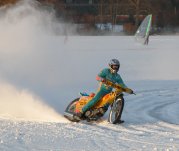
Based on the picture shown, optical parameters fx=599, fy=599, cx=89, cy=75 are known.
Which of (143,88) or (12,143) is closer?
(12,143)

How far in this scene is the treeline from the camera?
78.1 m

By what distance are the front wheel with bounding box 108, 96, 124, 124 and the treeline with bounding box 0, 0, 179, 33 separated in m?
60.6

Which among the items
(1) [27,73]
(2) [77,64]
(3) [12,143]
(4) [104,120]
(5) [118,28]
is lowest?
(5) [118,28]

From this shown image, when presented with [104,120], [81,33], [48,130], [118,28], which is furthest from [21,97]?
[118,28]

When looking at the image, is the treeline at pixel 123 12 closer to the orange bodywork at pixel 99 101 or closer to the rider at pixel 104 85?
the orange bodywork at pixel 99 101

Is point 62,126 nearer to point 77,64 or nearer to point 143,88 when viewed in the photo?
point 143,88

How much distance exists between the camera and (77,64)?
30812 mm

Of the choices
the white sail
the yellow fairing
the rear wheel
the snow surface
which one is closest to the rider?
the yellow fairing

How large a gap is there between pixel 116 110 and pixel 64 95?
5820 millimetres

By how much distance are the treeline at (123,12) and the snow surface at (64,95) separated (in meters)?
40.4

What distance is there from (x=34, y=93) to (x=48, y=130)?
6.35 meters

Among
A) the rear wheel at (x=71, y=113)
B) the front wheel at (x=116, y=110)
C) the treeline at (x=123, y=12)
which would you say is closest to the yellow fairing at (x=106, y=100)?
the front wheel at (x=116, y=110)

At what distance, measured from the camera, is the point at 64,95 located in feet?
64.6

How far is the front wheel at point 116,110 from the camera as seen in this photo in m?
13.9
